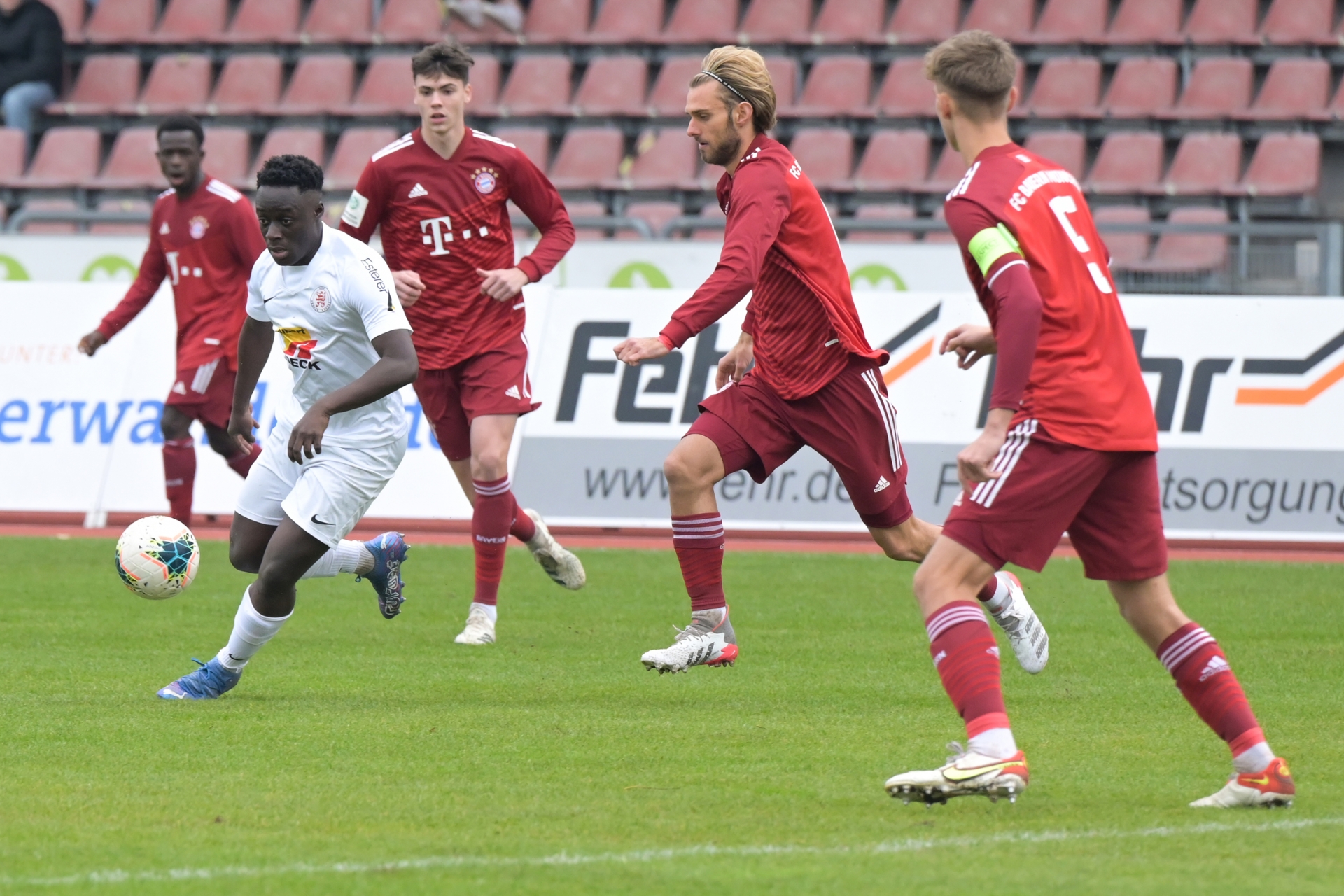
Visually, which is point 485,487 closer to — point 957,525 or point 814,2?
point 957,525

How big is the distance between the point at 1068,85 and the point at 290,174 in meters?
13.4

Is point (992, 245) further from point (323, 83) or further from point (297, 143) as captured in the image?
point (323, 83)

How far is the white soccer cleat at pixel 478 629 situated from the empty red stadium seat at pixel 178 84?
13.3 meters

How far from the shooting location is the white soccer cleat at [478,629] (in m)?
8.48

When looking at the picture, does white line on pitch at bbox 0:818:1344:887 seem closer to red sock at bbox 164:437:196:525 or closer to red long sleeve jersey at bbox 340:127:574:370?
red long sleeve jersey at bbox 340:127:574:370

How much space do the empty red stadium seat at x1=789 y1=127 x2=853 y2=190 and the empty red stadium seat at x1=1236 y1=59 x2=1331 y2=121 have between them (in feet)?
12.2

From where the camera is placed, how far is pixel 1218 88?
18.4 metres

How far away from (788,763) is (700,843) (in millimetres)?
1119

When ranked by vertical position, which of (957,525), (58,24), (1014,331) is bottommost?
(957,525)

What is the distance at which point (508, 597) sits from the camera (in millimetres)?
10320

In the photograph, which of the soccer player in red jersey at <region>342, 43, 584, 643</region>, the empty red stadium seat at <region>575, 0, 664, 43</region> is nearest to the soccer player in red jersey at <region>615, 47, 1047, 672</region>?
the soccer player in red jersey at <region>342, 43, 584, 643</region>

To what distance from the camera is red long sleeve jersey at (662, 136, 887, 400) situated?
271 inches

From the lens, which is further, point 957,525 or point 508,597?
point 508,597

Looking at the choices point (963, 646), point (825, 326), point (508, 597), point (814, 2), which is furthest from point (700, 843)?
point (814, 2)
